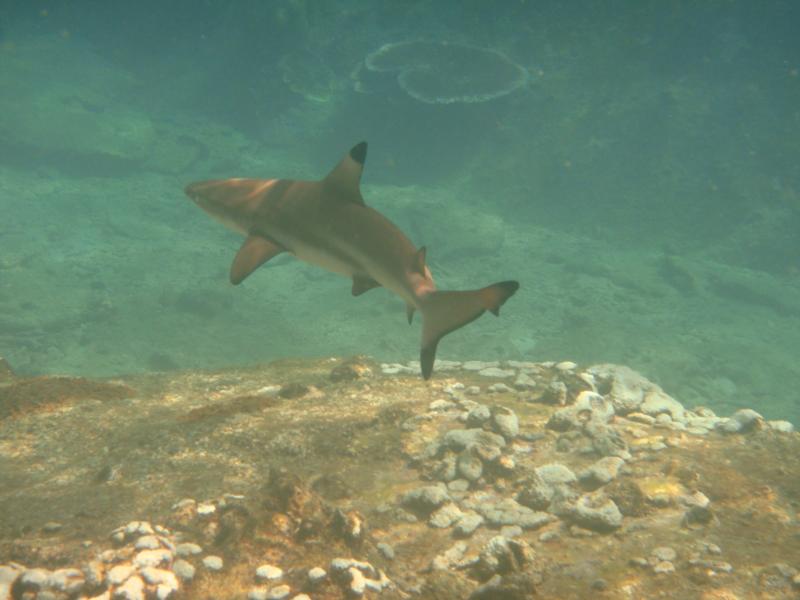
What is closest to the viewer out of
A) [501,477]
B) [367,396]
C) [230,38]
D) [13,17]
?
[501,477]

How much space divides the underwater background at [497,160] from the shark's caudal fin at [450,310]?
552 inches

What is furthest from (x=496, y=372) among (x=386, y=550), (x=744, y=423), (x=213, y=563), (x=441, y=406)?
(x=213, y=563)

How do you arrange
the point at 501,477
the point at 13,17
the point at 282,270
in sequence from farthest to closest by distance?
the point at 13,17
the point at 282,270
the point at 501,477

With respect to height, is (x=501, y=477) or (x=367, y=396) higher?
(x=501, y=477)

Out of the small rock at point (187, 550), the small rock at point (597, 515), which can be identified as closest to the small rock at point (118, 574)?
the small rock at point (187, 550)

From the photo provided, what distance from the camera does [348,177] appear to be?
443 cm

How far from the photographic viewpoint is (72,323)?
616 inches

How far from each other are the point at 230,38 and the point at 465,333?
28006 millimetres

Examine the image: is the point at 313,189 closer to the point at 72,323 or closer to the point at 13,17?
the point at 72,323

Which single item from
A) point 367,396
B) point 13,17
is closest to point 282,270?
point 367,396

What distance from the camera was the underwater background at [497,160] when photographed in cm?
2005

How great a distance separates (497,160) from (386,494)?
26203 millimetres

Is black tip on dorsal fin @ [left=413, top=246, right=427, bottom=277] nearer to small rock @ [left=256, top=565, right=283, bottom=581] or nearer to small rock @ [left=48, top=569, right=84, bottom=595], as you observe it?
small rock @ [left=256, top=565, right=283, bottom=581]

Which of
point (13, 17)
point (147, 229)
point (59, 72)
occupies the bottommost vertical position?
point (147, 229)
